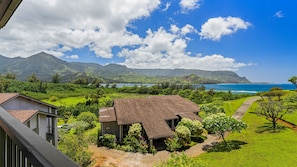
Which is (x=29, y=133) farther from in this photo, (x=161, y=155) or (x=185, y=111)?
(x=185, y=111)

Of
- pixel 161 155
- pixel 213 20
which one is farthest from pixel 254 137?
pixel 213 20

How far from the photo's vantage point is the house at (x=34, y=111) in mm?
9672

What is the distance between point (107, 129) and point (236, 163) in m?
11.1

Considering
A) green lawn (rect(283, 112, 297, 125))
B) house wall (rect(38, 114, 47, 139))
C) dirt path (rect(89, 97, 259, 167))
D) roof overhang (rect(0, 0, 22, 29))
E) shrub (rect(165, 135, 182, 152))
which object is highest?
roof overhang (rect(0, 0, 22, 29))

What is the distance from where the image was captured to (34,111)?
9312 mm

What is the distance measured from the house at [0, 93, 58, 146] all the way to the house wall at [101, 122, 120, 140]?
5.93 metres

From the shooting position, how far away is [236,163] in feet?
43.0

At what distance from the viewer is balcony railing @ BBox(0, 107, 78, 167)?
0.80 m

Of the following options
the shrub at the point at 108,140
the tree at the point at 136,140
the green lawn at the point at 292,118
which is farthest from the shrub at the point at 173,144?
the green lawn at the point at 292,118

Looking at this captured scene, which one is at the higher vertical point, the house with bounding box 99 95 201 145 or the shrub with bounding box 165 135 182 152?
the house with bounding box 99 95 201 145

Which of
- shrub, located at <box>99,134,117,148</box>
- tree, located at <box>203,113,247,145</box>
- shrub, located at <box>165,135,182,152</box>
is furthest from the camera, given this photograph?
shrub, located at <box>99,134,117,148</box>

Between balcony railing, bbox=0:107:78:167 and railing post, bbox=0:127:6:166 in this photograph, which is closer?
balcony railing, bbox=0:107:78:167

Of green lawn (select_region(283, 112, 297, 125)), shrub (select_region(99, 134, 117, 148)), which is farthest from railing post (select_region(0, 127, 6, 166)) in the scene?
green lawn (select_region(283, 112, 297, 125))

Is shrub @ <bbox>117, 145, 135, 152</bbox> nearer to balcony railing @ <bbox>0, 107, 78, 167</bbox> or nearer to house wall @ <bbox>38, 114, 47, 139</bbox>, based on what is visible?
house wall @ <bbox>38, 114, 47, 139</bbox>
